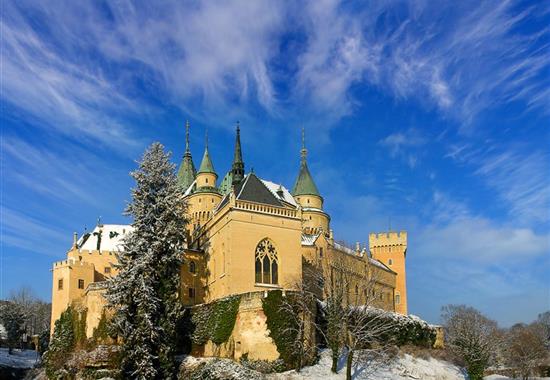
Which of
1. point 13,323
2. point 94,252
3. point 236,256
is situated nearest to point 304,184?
point 94,252

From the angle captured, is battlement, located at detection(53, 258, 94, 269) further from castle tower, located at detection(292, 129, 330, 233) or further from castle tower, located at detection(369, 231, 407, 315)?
castle tower, located at detection(369, 231, 407, 315)

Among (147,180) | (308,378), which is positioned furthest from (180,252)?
(308,378)

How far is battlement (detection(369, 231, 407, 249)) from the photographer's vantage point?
8222cm

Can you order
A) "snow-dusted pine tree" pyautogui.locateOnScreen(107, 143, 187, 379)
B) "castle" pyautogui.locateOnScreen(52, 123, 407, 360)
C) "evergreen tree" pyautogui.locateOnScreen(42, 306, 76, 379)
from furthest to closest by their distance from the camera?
1. "evergreen tree" pyautogui.locateOnScreen(42, 306, 76, 379)
2. "castle" pyautogui.locateOnScreen(52, 123, 407, 360)
3. "snow-dusted pine tree" pyautogui.locateOnScreen(107, 143, 187, 379)

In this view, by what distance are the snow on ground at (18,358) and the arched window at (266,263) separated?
34463mm

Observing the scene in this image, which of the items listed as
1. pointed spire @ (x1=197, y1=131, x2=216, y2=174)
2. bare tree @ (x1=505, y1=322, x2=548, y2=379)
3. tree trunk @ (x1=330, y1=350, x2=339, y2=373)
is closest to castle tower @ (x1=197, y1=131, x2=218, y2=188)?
Result: pointed spire @ (x1=197, y1=131, x2=216, y2=174)

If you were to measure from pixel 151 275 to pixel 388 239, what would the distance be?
47257mm

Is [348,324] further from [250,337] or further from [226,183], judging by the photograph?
[226,183]

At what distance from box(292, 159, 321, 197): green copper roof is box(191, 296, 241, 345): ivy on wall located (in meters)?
32.9

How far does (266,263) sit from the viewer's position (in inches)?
1848

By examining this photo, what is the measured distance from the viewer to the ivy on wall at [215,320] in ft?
137

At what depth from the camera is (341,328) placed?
42938 millimetres

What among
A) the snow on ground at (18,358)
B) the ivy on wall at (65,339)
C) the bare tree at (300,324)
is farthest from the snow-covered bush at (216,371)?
the snow on ground at (18,358)

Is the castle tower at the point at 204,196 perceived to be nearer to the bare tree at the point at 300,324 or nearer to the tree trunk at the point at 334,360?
the bare tree at the point at 300,324
